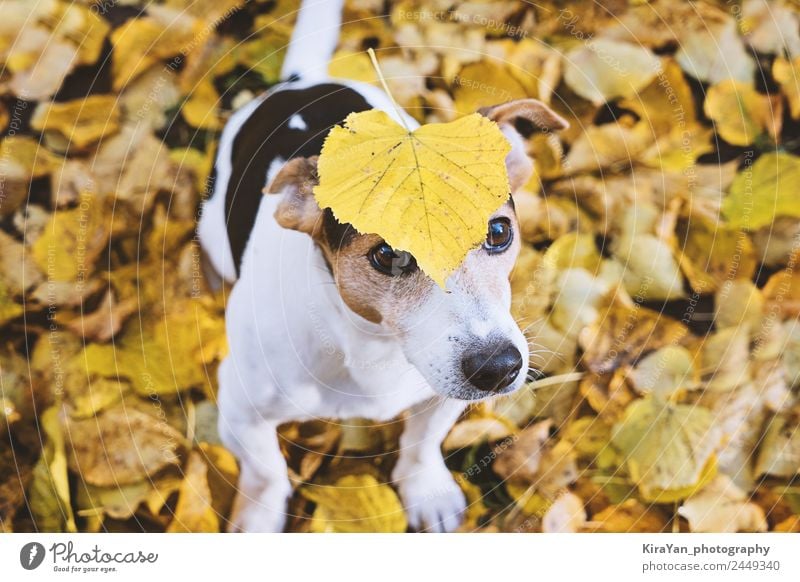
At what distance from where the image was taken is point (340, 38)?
1.98ft

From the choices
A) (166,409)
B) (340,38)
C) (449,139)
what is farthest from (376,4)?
(166,409)

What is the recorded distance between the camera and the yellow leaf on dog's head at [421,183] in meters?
0.51

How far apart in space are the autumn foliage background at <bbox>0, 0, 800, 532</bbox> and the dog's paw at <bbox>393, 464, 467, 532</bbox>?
0.01 meters

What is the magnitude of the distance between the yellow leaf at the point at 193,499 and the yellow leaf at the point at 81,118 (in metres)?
0.30

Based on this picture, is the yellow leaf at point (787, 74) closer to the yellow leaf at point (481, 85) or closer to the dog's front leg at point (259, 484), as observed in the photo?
the yellow leaf at point (481, 85)

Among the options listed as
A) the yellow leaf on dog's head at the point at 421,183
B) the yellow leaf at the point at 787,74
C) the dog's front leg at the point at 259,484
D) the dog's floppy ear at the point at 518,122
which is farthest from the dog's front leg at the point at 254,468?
the yellow leaf at the point at 787,74

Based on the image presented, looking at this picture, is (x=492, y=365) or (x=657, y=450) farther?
(x=657, y=450)

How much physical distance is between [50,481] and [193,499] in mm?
129

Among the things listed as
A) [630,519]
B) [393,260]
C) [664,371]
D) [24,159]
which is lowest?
[630,519]

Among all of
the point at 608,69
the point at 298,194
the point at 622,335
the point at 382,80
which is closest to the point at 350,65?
the point at 382,80

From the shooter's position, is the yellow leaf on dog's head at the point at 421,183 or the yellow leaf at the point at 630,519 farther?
the yellow leaf at the point at 630,519

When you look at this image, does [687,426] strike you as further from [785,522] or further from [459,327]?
[459,327]

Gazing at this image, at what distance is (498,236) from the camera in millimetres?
554

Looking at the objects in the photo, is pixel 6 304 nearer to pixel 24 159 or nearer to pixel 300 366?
pixel 24 159
